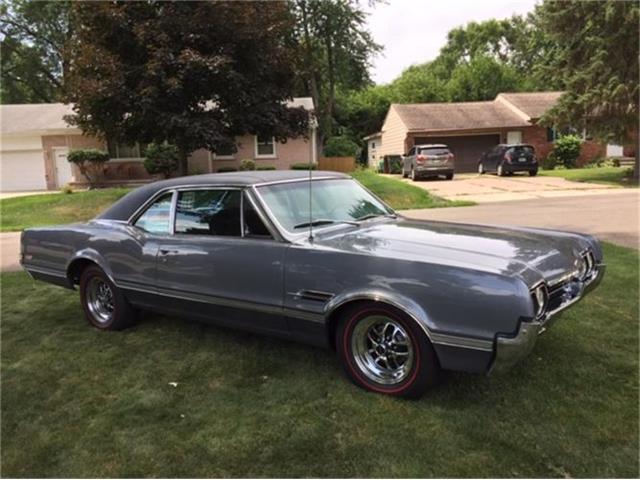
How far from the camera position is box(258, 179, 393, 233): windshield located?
4238 millimetres

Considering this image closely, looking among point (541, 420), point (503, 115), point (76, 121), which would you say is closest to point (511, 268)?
point (541, 420)

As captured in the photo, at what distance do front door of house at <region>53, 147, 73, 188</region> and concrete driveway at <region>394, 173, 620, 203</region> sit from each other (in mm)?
17798

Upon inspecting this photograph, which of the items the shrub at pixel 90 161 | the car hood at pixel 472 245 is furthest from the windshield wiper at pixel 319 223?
the shrub at pixel 90 161

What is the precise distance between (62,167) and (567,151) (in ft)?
92.2

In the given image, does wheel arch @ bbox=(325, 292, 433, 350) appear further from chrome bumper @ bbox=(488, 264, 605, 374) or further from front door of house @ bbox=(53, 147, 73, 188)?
front door of house @ bbox=(53, 147, 73, 188)

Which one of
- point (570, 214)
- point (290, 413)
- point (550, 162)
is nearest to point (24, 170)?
point (570, 214)

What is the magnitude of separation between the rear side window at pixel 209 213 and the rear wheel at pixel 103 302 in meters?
1.05

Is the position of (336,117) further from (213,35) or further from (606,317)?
(606,317)

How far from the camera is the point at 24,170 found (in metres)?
28.2

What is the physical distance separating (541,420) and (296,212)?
2.27 m

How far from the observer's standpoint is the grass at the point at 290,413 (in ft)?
9.71

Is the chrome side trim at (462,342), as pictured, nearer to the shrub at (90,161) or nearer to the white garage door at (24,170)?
the shrub at (90,161)

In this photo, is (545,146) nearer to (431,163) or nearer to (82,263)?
(431,163)

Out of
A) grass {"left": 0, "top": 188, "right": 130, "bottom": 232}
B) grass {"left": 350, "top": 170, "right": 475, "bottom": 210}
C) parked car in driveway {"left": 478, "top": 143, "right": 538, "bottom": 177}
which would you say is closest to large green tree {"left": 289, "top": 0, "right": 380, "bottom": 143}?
parked car in driveway {"left": 478, "top": 143, "right": 538, "bottom": 177}
